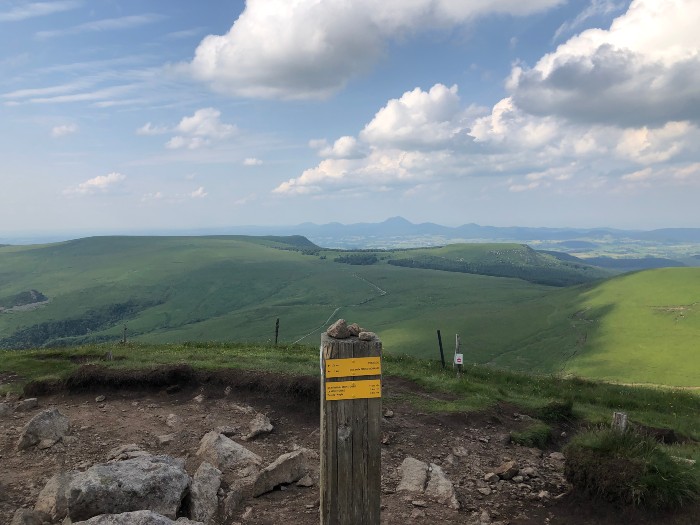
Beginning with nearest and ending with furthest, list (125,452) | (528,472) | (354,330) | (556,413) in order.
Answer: (354,330), (125,452), (528,472), (556,413)

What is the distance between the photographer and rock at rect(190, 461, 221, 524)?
328 inches

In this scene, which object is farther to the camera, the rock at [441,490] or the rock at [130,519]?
the rock at [441,490]

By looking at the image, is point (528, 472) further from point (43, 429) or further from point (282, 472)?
point (43, 429)

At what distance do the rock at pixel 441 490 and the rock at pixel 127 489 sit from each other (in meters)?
5.17

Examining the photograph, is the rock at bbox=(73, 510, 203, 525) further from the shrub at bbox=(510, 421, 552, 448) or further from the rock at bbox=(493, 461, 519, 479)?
the shrub at bbox=(510, 421, 552, 448)

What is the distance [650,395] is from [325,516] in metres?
24.0

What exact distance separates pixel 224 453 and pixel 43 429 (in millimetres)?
4766

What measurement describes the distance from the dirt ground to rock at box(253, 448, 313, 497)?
9.2 inches

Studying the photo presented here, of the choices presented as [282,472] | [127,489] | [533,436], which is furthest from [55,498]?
[533,436]

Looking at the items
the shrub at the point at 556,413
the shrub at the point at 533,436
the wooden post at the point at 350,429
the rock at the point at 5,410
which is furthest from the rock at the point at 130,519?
the shrub at the point at 556,413

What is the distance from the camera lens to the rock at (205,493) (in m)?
8.34

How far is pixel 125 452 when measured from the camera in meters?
10.6

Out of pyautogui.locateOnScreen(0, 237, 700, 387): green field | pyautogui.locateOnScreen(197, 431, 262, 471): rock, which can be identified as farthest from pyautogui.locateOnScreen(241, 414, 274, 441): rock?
pyautogui.locateOnScreen(0, 237, 700, 387): green field

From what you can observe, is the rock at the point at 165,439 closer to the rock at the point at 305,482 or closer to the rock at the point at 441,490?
the rock at the point at 305,482
